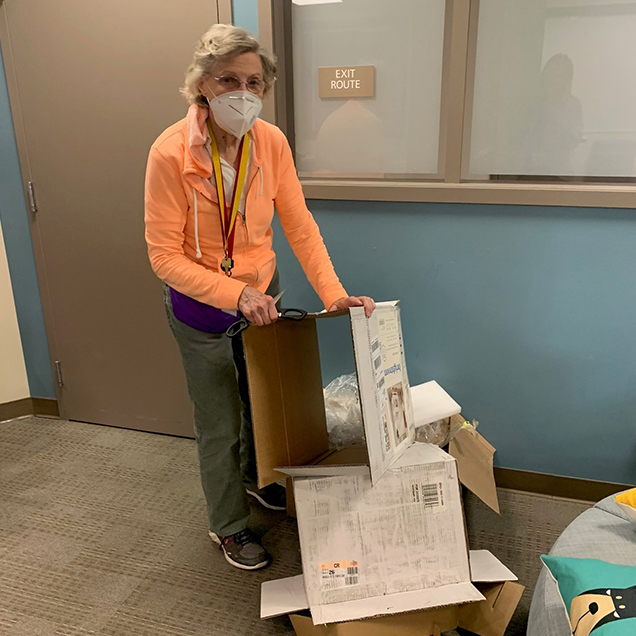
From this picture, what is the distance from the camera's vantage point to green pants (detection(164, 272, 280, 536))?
5.33 ft

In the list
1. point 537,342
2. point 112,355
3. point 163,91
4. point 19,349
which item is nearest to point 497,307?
point 537,342

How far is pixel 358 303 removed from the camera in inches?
56.7

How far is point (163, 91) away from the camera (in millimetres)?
2121

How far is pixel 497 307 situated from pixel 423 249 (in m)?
0.33

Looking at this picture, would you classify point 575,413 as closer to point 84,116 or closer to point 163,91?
point 163,91

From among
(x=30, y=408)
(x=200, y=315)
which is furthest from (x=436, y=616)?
(x=30, y=408)

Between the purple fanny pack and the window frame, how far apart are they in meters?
0.72

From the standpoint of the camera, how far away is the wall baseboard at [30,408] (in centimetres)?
269

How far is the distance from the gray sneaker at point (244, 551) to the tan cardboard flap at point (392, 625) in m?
0.36

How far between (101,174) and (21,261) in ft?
2.01

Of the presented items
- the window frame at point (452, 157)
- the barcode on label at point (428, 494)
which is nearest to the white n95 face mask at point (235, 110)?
the window frame at point (452, 157)

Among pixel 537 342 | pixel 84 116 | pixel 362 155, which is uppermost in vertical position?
pixel 84 116

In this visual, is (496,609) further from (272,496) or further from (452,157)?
(452,157)

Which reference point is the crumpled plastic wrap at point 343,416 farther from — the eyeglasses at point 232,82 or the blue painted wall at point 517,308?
the eyeglasses at point 232,82
